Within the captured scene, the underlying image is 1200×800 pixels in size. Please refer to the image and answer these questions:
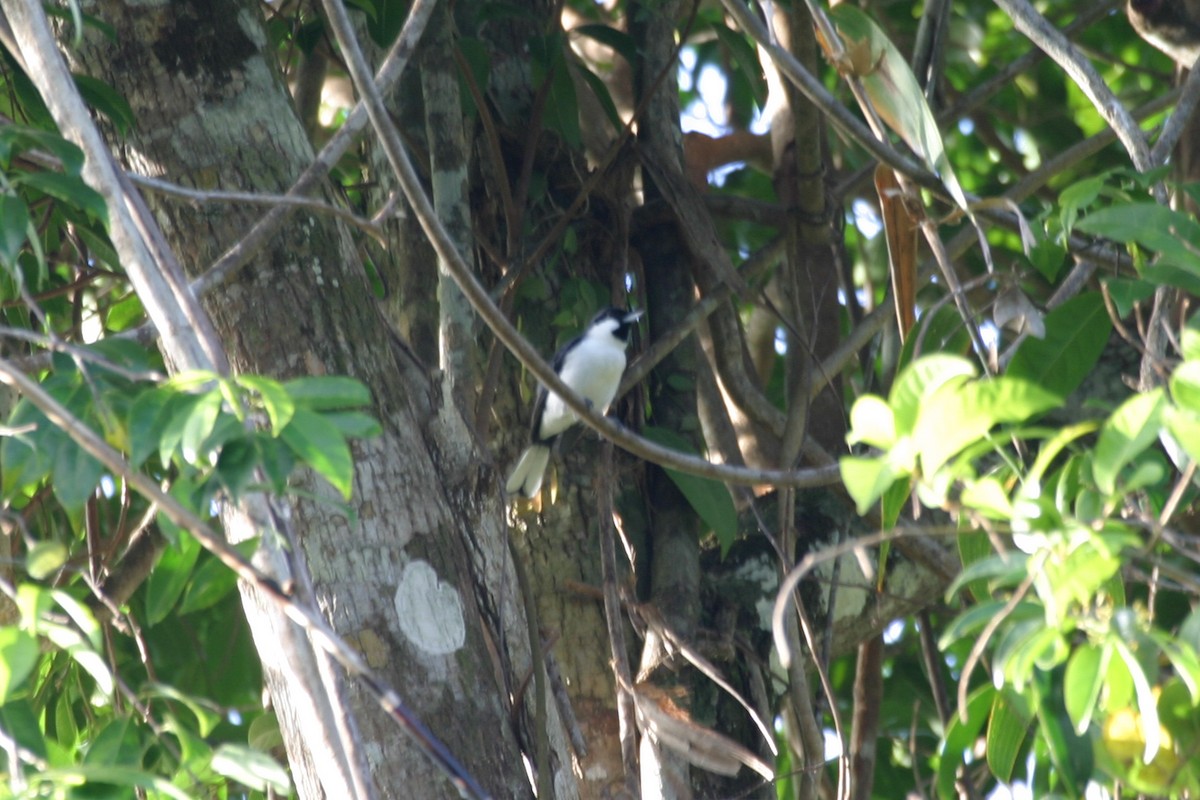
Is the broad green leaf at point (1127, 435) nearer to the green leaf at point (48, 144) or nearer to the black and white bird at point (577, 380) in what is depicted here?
the green leaf at point (48, 144)

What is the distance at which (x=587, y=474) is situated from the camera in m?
3.71

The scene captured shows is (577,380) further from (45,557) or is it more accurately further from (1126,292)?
(45,557)

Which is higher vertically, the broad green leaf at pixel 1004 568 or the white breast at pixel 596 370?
the broad green leaf at pixel 1004 568

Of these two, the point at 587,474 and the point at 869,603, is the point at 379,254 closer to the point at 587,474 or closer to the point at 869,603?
the point at 587,474

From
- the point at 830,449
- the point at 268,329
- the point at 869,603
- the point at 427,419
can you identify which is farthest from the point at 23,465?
the point at 830,449

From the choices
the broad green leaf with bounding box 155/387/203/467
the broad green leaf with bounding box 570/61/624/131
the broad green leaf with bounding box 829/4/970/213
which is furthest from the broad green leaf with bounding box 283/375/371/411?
the broad green leaf with bounding box 570/61/624/131

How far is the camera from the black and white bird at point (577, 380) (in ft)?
11.4

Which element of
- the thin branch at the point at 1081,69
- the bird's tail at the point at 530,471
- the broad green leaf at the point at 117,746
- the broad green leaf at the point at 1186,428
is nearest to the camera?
the broad green leaf at the point at 1186,428

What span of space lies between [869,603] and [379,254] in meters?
1.59

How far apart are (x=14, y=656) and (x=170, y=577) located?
353mm

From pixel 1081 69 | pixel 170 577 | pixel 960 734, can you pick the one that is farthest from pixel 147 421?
pixel 1081 69

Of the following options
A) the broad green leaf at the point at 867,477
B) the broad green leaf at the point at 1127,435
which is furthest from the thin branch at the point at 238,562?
the broad green leaf at the point at 1127,435

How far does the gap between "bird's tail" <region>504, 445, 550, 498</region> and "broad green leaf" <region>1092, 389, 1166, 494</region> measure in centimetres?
210

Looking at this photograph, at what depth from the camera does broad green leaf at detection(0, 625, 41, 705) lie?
1415 mm
